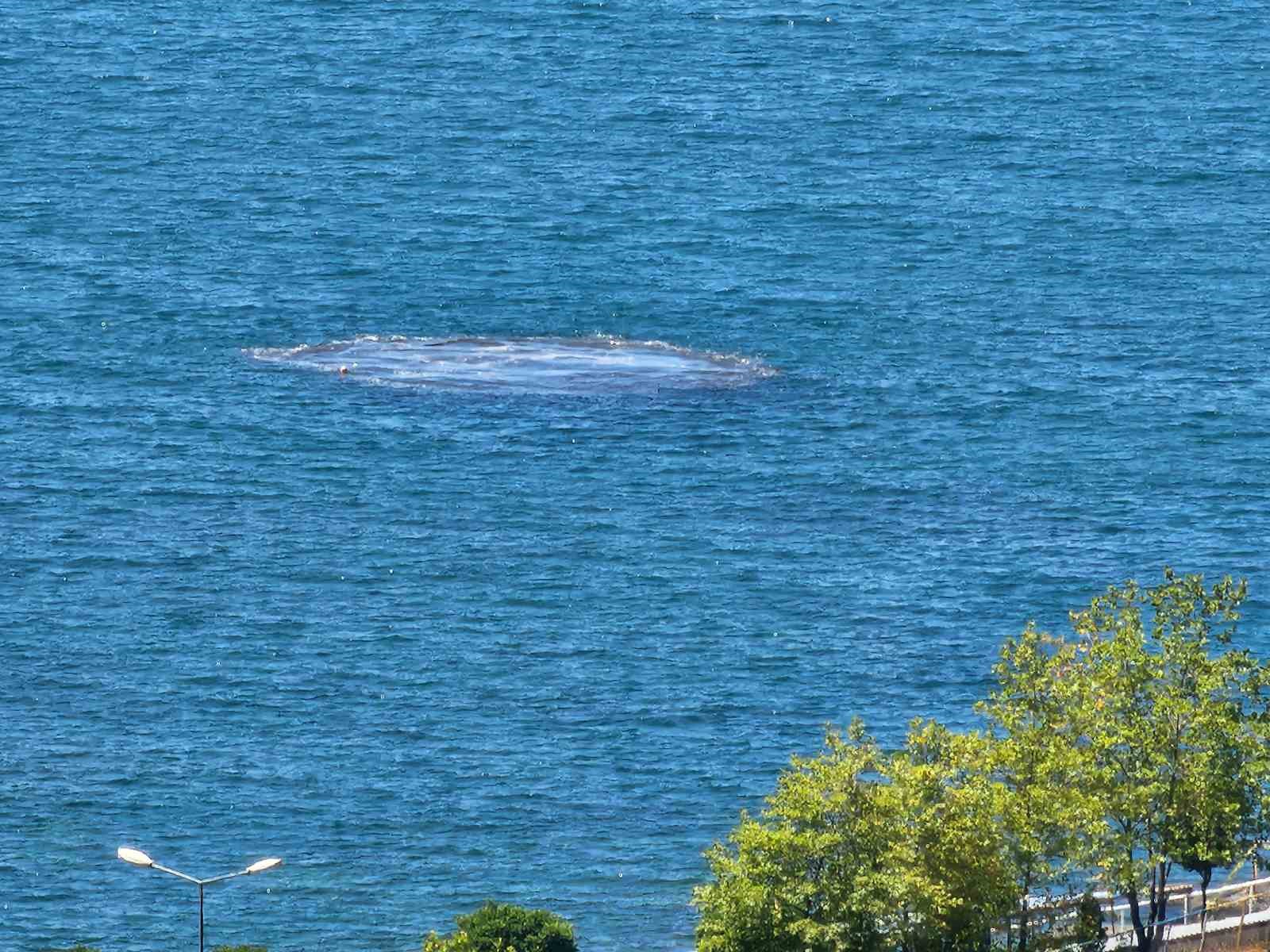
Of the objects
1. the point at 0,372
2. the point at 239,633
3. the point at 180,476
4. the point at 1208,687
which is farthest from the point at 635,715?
the point at 0,372

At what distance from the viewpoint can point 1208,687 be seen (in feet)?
286

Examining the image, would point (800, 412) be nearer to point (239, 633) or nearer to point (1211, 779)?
point (239, 633)

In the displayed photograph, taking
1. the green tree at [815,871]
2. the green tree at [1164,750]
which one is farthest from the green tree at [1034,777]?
the green tree at [815,871]

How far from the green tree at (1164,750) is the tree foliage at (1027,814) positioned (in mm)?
61

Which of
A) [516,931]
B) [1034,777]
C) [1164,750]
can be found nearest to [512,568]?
[516,931]

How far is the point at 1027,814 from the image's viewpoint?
85438 millimetres

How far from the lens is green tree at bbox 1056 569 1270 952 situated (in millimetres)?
86000

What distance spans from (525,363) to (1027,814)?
10612 centimetres

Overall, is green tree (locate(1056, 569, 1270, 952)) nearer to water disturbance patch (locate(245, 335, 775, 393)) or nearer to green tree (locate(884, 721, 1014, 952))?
green tree (locate(884, 721, 1014, 952))

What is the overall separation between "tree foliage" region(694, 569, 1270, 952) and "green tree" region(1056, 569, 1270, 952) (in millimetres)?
61

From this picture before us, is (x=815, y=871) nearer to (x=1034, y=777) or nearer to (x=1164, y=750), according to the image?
(x=1034, y=777)

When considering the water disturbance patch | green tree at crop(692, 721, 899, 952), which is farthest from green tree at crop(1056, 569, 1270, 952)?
the water disturbance patch

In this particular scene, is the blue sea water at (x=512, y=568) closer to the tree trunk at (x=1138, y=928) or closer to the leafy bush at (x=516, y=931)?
the leafy bush at (x=516, y=931)

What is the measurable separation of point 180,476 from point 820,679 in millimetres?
44375
